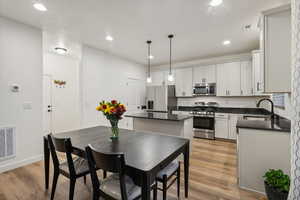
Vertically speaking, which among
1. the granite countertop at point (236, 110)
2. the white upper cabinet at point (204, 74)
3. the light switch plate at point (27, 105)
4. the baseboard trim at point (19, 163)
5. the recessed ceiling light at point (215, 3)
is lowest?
the baseboard trim at point (19, 163)

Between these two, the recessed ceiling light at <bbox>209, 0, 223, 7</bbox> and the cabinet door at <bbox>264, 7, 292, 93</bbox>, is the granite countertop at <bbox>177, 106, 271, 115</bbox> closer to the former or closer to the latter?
the cabinet door at <bbox>264, 7, 292, 93</bbox>

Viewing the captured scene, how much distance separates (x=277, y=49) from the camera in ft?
5.85

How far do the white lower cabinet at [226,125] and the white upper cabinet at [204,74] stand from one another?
47.2 inches

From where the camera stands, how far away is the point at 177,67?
5.43m

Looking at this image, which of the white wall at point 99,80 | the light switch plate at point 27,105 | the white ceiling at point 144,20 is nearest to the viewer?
the white ceiling at point 144,20

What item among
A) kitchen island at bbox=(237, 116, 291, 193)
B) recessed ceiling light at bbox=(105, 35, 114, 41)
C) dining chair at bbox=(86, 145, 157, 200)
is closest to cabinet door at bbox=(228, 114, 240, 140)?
kitchen island at bbox=(237, 116, 291, 193)

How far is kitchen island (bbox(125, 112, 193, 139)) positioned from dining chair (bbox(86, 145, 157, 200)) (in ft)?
5.15

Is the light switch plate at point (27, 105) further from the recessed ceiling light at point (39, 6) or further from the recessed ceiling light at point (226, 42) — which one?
the recessed ceiling light at point (226, 42)

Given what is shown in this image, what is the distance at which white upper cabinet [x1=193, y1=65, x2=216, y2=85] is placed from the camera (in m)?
4.69

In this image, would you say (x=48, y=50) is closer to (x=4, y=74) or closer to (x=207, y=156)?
(x=4, y=74)

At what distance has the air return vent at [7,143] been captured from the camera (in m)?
2.40

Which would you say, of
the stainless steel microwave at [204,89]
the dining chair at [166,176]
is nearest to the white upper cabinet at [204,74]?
the stainless steel microwave at [204,89]

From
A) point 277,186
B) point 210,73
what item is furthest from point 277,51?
point 210,73

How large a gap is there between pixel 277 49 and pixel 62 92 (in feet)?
16.9
